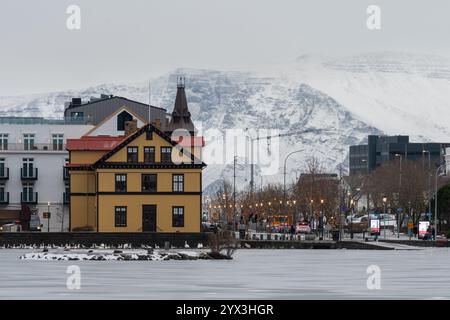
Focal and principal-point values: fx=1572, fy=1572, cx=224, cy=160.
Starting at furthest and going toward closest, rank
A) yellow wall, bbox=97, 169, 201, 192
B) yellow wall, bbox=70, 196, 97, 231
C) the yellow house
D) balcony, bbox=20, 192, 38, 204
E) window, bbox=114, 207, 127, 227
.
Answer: balcony, bbox=20, 192, 38, 204, yellow wall, bbox=70, 196, 97, 231, yellow wall, bbox=97, 169, 201, 192, the yellow house, window, bbox=114, 207, 127, 227

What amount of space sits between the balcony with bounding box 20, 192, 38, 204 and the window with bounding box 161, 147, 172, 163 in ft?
97.2

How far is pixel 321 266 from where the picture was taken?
322 ft

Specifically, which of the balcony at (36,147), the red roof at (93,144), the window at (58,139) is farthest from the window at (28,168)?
the red roof at (93,144)

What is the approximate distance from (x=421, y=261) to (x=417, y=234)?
62.1 meters

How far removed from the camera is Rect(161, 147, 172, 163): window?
150375 millimetres

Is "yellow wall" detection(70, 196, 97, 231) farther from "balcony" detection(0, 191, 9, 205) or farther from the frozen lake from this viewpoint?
the frozen lake

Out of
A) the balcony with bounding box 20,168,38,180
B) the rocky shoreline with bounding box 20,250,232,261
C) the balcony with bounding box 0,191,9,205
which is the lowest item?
the rocky shoreline with bounding box 20,250,232,261

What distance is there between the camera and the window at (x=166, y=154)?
5920 inches

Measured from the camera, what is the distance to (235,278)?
80188mm

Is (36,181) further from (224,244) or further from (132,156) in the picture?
(224,244)

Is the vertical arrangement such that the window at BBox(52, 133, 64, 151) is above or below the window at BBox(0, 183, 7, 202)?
above

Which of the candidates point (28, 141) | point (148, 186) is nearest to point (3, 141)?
point (28, 141)

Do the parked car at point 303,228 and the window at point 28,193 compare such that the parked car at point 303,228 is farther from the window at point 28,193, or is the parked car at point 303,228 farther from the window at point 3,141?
the window at point 3,141

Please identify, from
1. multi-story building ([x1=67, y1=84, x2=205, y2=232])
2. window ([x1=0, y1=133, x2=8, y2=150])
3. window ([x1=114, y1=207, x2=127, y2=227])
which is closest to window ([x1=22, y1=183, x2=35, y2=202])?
window ([x1=0, y1=133, x2=8, y2=150])
